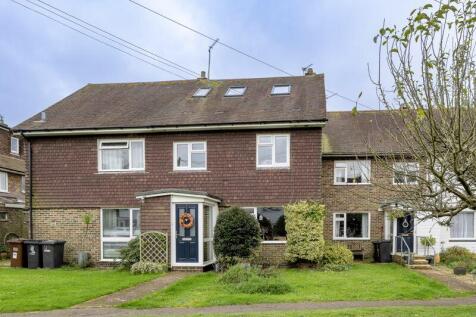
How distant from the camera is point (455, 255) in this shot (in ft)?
59.9

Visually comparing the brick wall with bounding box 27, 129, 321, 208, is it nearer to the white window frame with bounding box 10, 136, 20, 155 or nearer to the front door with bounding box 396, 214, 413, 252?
the front door with bounding box 396, 214, 413, 252

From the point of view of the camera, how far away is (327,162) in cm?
1903

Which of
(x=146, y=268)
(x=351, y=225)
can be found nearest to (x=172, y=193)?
(x=146, y=268)

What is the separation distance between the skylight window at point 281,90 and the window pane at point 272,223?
15.6ft

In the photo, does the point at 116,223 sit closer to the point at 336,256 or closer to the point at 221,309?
the point at 336,256

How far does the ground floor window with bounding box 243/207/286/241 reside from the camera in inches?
634

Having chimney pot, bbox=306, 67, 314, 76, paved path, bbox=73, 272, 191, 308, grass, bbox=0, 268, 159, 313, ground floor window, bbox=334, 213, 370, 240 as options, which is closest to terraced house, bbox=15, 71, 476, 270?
ground floor window, bbox=334, 213, 370, 240

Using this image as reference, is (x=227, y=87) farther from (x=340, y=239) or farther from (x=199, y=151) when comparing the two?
(x=340, y=239)

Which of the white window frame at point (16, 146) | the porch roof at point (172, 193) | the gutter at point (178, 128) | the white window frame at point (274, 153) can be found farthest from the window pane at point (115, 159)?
the white window frame at point (16, 146)

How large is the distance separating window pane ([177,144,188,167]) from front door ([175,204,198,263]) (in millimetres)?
1911

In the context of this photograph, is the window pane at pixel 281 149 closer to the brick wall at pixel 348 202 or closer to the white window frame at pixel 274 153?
the white window frame at pixel 274 153

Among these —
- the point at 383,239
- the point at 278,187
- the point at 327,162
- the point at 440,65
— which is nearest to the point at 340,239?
the point at 383,239

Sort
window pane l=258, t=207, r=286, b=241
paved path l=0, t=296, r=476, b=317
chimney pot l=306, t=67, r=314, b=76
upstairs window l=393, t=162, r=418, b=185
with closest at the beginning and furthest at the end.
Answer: upstairs window l=393, t=162, r=418, b=185
paved path l=0, t=296, r=476, b=317
window pane l=258, t=207, r=286, b=241
chimney pot l=306, t=67, r=314, b=76

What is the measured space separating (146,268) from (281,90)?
8773mm
